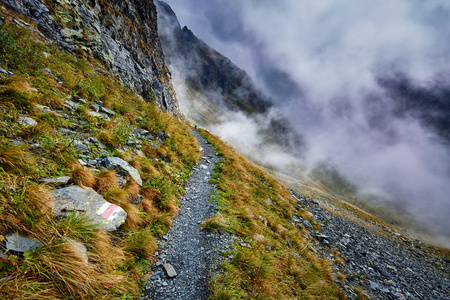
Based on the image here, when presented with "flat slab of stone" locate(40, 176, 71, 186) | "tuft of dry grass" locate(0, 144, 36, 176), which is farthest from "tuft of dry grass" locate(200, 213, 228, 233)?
"tuft of dry grass" locate(0, 144, 36, 176)

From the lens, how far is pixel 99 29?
19.5 meters

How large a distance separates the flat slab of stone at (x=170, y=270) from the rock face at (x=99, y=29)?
1832 centimetres

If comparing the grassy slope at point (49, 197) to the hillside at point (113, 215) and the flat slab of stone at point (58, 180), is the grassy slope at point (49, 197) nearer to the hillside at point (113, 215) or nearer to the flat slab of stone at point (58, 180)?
the hillside at point (113, 215)

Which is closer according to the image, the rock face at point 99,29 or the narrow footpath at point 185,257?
the narrow footpath at point 185,257

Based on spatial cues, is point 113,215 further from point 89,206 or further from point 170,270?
point 170,270

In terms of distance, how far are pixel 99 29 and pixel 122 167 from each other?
23.1m

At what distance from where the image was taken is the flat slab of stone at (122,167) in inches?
231

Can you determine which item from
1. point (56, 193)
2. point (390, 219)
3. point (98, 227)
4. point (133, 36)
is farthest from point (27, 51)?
point (390, 219)

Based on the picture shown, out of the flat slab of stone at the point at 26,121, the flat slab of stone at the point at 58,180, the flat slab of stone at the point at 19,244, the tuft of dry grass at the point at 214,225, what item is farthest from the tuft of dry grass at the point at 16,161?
the tuft of dry grass at the point at 214,225

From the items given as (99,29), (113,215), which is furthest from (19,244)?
(99,29)

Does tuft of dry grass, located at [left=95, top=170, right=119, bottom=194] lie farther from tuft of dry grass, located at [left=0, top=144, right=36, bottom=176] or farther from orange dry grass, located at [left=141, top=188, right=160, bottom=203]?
tuft of dry grass, located at [left=0, top=144, right=36, bottom=176]

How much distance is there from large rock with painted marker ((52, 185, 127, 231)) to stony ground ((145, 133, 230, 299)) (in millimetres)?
1635

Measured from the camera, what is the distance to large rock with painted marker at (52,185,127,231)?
358cm

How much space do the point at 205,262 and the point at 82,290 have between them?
9.41 ft
